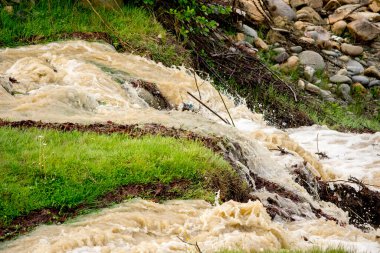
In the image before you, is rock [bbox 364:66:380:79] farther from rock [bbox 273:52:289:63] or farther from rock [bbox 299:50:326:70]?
rock [bbox 273:52:289:63]

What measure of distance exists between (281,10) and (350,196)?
11267 mm

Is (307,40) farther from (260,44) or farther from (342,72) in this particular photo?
(260,44)

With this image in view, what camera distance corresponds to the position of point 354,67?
1667 centimetres

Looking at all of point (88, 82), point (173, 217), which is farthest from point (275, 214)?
point (88, 82)

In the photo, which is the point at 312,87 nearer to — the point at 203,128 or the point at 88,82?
the point at 88,82

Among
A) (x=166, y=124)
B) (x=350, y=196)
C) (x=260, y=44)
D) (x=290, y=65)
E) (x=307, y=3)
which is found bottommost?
(x=290, y=65)

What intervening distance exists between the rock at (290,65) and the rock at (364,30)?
11.6 feet

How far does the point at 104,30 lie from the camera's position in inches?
473

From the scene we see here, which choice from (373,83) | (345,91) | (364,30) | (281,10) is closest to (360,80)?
(373,83)

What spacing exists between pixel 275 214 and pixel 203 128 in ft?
5.76

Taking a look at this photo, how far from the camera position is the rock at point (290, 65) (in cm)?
1548

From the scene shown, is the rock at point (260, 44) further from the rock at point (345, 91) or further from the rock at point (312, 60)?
the rock at point (345, 91)

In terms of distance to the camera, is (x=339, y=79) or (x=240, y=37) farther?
(x=339, y=79)

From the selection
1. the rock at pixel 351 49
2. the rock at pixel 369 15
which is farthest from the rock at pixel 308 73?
the rock at pixel 369 15
